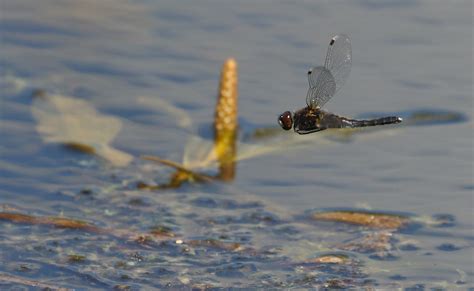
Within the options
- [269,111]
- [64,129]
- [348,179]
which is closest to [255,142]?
[269,111]

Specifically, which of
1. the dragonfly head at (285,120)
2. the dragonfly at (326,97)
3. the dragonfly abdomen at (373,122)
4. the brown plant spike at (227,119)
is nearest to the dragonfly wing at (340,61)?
the dragonfly at (326,97)

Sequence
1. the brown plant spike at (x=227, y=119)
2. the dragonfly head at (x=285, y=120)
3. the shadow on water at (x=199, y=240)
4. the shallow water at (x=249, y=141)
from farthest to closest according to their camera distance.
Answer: the brown plant spike at (x=227, y=119) < the dragonfly head at (x=285, y=120) < the shallow water at (x=249, y=141) < the shadow on water at (x=199, y=240)

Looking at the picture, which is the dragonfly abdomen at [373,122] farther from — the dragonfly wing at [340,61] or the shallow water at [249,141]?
the shallow water at [249,141]

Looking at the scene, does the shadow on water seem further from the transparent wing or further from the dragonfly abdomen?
the transparent wing

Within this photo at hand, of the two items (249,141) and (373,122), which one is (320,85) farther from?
(249,141)

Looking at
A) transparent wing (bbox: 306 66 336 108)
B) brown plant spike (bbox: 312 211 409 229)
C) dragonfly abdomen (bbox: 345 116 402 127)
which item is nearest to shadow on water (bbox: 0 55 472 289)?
brown plant spike (bbox: 312 211 409 229)

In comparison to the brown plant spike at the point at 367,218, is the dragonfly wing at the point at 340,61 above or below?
above

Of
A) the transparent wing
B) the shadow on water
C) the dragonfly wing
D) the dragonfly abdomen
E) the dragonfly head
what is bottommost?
the shadow on water
